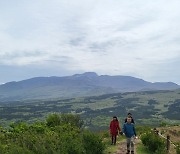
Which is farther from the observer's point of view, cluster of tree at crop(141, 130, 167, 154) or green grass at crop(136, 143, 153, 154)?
green grass at crop(136, 143, 153, 154)

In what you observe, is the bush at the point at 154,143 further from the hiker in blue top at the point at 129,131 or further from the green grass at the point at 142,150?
the hiker in blue top at the point at 129,131

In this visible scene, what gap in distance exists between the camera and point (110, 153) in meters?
16.7

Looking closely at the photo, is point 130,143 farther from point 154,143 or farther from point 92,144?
point 154,143

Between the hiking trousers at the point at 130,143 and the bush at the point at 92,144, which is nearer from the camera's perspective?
the bush at the point at 92,144

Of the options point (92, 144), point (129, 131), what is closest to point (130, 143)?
point (129, 131)

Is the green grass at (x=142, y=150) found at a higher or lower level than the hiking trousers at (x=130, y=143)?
lower

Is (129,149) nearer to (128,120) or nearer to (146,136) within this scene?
(128,120)

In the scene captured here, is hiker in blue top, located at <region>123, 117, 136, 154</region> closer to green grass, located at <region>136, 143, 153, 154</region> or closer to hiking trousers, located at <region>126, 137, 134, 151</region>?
hiking trousers, located at <region>126, 137, 134, 151</region>

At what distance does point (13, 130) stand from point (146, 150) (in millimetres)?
10908

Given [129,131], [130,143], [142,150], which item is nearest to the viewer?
[129,131]

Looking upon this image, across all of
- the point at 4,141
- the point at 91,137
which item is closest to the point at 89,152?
the point at 91,137

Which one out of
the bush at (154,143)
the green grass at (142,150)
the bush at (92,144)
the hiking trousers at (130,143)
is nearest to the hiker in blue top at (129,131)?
the hiking trousers at (130,143)

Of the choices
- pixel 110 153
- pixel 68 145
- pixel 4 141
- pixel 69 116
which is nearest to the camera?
pixel 68 145

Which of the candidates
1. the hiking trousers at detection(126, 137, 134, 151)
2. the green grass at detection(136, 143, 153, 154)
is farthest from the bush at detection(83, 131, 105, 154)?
the green grass at detection(136, 143, 153, 154)
